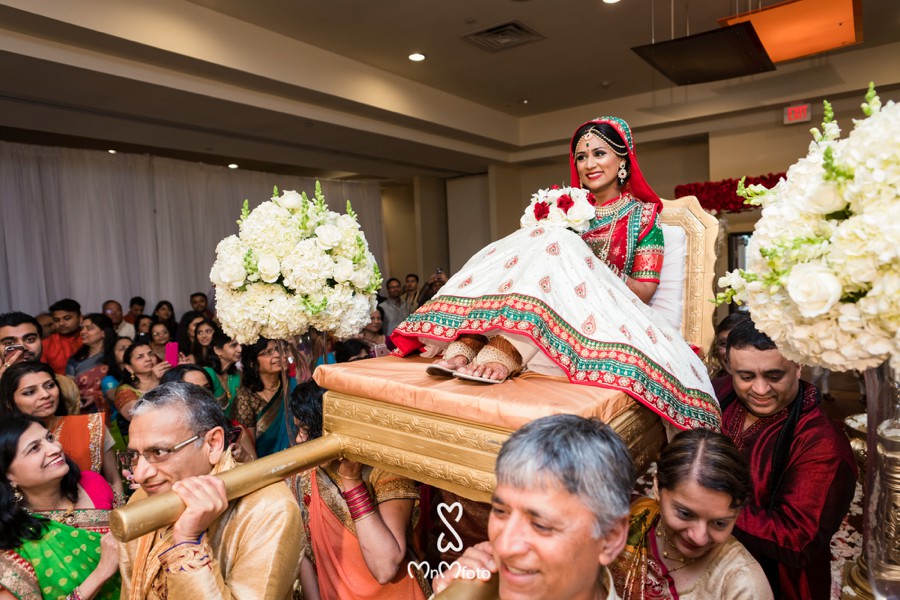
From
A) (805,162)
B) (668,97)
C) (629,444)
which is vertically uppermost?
(668,97)

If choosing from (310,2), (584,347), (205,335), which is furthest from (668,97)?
(584,347)

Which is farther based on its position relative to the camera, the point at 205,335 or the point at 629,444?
the point at 205,335

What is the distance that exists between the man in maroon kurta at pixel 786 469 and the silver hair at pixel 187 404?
152 cm

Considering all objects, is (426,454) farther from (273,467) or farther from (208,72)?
(208,72)

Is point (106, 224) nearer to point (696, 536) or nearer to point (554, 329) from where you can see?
point (554, 329)

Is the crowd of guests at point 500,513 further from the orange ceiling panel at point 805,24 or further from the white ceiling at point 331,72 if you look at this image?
the orange ceiling panel at point 805,24

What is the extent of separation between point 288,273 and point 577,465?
1.43 metres

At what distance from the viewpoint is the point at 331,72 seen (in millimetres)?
7055

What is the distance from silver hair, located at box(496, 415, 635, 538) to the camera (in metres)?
1.08

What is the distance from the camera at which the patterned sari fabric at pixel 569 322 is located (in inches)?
62.3

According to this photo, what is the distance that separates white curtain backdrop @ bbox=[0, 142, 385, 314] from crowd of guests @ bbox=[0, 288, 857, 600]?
704 cm

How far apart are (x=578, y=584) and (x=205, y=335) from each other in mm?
4704

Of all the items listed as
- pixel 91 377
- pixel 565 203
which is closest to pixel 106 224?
pixel 91 377

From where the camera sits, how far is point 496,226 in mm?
11664
